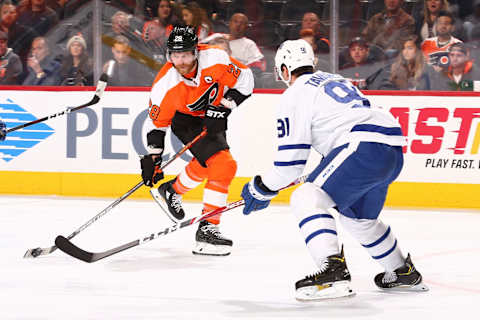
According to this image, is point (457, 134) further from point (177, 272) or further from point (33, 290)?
point (33, 290)

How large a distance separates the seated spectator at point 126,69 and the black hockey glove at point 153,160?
2141 mm

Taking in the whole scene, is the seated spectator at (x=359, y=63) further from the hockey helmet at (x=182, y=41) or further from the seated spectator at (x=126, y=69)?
the hockey helmet at (x=182, y=41)

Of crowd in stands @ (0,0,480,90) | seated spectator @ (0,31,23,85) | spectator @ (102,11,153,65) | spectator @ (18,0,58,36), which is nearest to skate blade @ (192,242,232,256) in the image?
crowd in stands @ (0,0,480,90)

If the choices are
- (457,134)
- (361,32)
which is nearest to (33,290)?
(457,134)

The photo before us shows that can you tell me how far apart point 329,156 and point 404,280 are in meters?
0.58

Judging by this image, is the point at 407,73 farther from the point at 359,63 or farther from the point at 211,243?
the point at 211,243

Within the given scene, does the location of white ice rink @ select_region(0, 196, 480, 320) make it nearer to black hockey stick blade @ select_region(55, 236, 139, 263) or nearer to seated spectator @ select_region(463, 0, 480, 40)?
black hockey stick blade @ select_region(55, 236, 139, 263)

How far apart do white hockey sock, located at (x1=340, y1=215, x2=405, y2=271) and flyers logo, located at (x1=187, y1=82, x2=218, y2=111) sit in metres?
1.18

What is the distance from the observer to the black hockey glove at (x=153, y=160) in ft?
12.3

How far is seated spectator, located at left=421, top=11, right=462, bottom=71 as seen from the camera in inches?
221

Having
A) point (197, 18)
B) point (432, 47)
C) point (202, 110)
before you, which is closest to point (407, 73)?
point (432, 47)

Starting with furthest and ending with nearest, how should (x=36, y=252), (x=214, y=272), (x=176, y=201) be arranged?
(x=176, y=201) → (x=36, y=252) → (x=214, y=272)

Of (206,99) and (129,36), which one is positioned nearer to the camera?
(206,99)

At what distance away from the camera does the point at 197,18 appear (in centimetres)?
611
